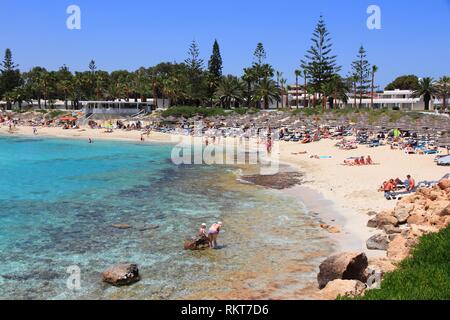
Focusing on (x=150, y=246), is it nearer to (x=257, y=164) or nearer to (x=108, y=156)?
(x=257, y=164)

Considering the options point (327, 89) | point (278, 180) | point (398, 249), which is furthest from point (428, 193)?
point (327, 89)

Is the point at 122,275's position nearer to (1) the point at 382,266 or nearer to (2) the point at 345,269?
(2) the point at 345,269

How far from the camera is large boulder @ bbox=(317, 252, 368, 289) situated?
9.11 m

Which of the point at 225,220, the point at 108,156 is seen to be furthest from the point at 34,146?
the point at 225,220

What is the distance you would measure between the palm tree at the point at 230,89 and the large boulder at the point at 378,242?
185 feet

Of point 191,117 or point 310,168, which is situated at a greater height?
point 191,117

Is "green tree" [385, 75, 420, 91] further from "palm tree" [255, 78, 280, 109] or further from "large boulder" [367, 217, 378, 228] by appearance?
"large boulder" [367, 217, 378, 228]

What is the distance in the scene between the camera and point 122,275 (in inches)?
396

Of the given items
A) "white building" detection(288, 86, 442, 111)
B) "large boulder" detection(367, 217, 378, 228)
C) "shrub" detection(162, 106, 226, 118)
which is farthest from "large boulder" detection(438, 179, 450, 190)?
"white building" detection(288, 86, 442, 111)

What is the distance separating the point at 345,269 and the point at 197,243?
4.72m

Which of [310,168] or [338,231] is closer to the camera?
[338,231]

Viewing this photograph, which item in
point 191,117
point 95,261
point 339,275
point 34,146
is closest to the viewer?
point 339,275

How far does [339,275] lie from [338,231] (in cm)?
492

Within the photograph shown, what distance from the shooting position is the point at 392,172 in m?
22.2
